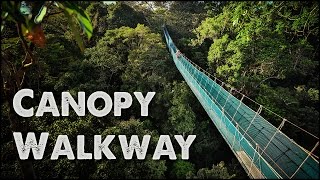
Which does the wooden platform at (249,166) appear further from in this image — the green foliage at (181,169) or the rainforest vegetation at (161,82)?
the green foliage at (181,169)

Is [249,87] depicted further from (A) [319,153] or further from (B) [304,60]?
(A) [319,153]

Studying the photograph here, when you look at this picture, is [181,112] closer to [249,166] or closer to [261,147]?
[261,147]

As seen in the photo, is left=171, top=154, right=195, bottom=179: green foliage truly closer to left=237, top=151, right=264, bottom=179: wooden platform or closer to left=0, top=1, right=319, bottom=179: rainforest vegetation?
left=0, top=1, right=319, bottom=179: rainforest vegetation

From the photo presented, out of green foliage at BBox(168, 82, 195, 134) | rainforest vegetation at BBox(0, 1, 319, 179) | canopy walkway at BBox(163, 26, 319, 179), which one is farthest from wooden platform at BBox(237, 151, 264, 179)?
green foliage at BBox(168, 82, 195, 134)

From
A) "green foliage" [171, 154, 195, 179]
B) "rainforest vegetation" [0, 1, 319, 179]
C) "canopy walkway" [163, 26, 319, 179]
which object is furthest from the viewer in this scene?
"green foliage" [171, 154, 195, 179]

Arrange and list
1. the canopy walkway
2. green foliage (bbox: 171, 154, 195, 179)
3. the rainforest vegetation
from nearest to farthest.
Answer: the canopy walkway, the rainforest vegetation, green foliage (bbox: 171, 154, 195, 179)

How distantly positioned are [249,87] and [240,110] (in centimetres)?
453

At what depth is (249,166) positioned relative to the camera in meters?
2.37

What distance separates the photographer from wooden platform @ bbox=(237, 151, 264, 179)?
211cm

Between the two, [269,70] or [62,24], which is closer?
[269,70]

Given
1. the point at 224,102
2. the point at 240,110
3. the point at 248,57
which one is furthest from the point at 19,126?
the point at 248,57

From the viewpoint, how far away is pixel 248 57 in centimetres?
797

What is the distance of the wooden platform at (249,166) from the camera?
6.92ft

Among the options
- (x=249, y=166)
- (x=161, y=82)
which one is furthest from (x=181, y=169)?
(x=249, y=166)
